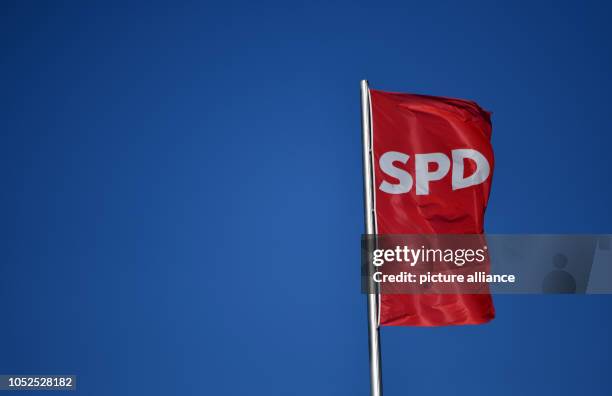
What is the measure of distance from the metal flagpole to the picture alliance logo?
0.62 feet

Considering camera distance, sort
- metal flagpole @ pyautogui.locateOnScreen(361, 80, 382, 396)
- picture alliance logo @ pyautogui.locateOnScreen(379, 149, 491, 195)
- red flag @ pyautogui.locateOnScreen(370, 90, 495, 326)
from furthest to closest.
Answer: picture alliance logo @ pyautogui.locateOnScreen(379, 149, 491, 195) < red flag @ pyautogui.locateOnScreen(370, 90, 495, 326) < metal flagpole @ pyautogui.locateOnScreen(361, 80, 382, 396)

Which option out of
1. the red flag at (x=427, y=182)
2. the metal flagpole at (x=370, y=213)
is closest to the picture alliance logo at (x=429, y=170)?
the red flag at (x=427, y=182)

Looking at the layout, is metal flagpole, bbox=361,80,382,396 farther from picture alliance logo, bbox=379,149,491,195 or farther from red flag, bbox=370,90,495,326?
picture alliance logo, bbox=379,149,491,195

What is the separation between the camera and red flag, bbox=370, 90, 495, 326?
8.57 m

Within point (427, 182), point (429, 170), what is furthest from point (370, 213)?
point (429, 170)

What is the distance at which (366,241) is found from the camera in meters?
8.55

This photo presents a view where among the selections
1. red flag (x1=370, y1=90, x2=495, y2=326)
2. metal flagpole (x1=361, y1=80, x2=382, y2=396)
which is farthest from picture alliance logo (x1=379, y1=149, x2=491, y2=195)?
metal flagpole (x1=361, y1=80, x2=382, y2=396)

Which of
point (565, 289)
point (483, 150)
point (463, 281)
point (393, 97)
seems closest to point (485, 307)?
point (463, 281)

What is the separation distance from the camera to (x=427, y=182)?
880 centimetres

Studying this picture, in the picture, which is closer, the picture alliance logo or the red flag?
the red flag

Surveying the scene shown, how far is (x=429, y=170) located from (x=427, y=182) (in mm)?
170

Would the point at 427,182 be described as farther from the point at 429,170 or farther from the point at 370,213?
the point at 370,213

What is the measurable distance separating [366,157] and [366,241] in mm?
1106

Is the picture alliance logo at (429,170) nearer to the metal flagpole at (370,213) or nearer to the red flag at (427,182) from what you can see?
the red flag at (427,182)
